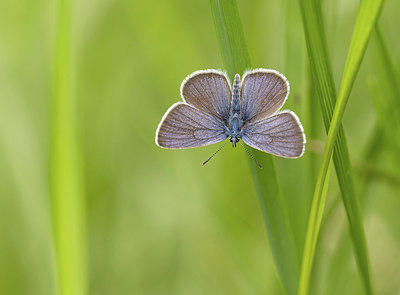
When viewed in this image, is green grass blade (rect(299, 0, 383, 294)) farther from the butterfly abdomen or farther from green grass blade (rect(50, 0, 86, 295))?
green grass blade (rect(50, 0, 86, 295))

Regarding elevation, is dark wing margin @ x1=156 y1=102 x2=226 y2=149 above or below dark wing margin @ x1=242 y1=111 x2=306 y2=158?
above

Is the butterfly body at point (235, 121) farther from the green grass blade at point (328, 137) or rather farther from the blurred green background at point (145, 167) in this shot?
the green grass blade at point (328, 137)

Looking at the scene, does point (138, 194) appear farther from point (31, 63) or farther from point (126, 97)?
point (31, 63)

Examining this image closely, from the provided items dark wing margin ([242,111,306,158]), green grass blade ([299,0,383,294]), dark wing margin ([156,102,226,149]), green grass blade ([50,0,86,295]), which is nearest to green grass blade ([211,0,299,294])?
dark wing margin ([242,111,306,158])

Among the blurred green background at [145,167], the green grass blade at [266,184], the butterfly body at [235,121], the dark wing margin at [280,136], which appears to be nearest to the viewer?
the green grass blade at [266,184]

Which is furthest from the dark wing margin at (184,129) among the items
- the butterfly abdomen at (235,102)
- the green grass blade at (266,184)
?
the green grass blade at (266,184)

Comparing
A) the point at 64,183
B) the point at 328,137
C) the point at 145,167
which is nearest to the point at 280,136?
the point at 328,137

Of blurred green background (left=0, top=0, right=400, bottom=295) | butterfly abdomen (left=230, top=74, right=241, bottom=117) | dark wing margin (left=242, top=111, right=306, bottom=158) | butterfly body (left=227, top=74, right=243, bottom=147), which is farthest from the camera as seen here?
blurred green background (left=0, top=0, right=400, bottom=295)
